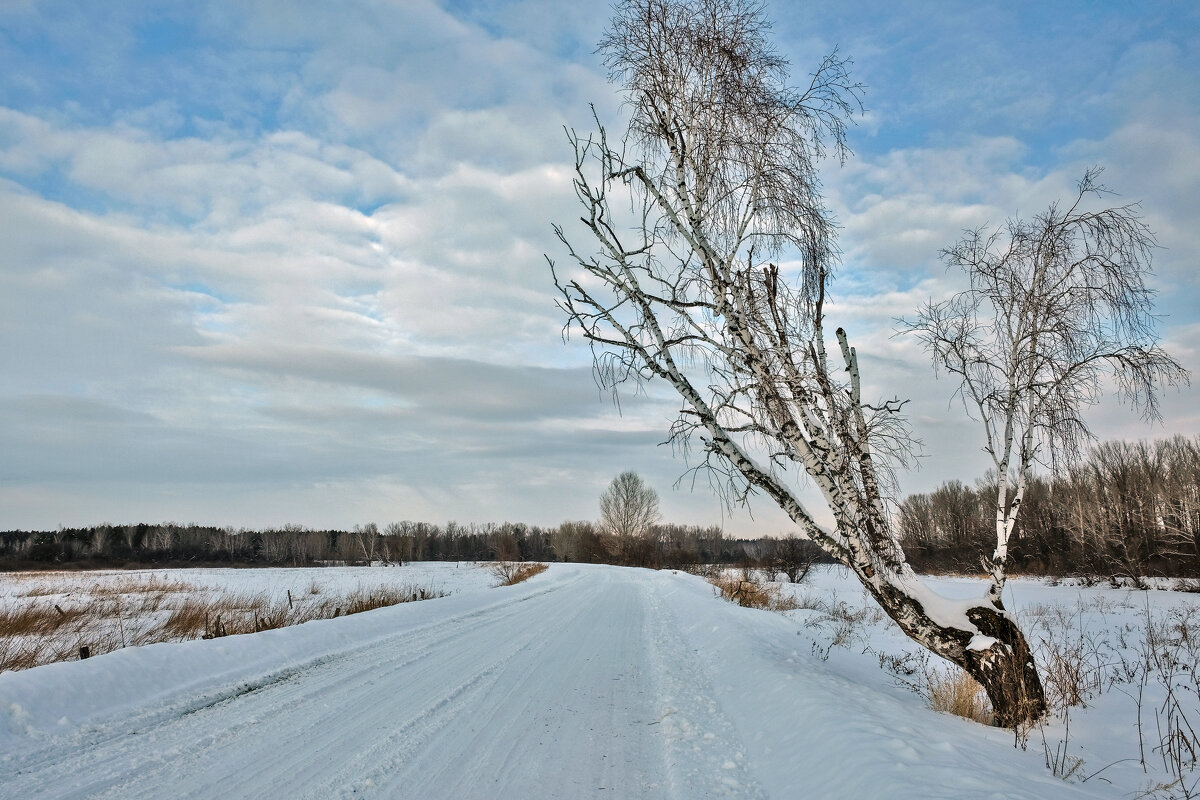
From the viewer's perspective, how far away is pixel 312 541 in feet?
385

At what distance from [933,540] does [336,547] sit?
106567mm

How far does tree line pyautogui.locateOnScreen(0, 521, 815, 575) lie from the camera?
253ft

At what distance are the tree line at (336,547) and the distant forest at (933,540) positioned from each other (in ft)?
1.02

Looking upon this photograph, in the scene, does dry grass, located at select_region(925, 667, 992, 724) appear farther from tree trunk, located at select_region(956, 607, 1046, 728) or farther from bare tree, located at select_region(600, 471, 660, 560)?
bare tree, located at select_region(600, 471, 660, 560)

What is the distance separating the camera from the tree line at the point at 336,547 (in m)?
77.2

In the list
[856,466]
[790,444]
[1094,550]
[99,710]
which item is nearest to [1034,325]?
[856,466]

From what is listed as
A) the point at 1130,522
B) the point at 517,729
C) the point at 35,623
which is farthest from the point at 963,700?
→ the point at 1130,522

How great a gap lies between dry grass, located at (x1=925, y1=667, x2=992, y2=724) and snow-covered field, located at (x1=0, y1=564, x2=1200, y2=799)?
0.23 meters

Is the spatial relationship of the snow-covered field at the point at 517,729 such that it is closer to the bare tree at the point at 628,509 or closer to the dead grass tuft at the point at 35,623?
the dead grass tuft at the point at 35,623

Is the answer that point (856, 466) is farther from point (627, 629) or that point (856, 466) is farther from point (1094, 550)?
point (1094, 550)

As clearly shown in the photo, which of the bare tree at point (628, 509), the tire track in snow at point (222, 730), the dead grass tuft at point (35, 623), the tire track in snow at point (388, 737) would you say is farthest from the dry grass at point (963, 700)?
the bare tree at point (628, 509)

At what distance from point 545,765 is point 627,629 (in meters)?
7.95

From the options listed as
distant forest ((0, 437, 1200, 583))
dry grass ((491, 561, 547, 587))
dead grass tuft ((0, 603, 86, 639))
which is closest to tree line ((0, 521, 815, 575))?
distant forest ((0, 437, 1200, 583))

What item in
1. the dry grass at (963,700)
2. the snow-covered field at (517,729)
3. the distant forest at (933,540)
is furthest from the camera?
the distant forest at (933,540)
